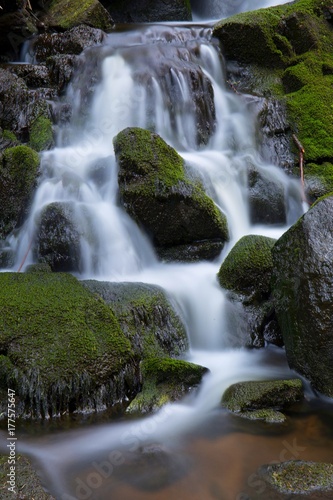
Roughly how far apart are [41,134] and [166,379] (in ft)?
15.7

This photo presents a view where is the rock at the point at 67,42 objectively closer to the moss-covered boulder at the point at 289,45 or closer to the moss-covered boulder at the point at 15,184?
the moss-covered boulder at the point at 289,45

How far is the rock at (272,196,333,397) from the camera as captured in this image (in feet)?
13.0

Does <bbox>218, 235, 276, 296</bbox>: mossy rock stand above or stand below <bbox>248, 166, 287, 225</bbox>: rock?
below

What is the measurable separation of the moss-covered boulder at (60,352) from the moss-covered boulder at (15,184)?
1923mm

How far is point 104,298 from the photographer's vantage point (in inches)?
178

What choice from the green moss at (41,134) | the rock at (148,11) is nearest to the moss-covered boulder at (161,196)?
the green moss at (41,134)

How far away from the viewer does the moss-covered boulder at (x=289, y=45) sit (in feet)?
30.3

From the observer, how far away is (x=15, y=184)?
6.20 m

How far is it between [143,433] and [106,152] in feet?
15.7

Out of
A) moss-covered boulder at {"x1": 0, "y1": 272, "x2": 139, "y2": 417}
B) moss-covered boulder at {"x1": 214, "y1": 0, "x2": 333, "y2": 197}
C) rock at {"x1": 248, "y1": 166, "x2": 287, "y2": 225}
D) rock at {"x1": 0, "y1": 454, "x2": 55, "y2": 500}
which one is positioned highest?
moss-covered boulder at {"x1": 214, "y1": 0, "x2": 333, "y2": 197}

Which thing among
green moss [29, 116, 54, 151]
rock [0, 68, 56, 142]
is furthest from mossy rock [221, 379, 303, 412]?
rock [0, 68, 56, 142]

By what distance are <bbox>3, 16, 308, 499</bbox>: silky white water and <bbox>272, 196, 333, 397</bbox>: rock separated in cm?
39

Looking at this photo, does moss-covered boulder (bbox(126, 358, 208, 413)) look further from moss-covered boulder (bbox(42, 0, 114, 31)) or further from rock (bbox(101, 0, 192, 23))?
rock (bbox(101, 0, 192, 23))

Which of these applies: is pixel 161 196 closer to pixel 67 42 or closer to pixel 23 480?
pixel 23 480
